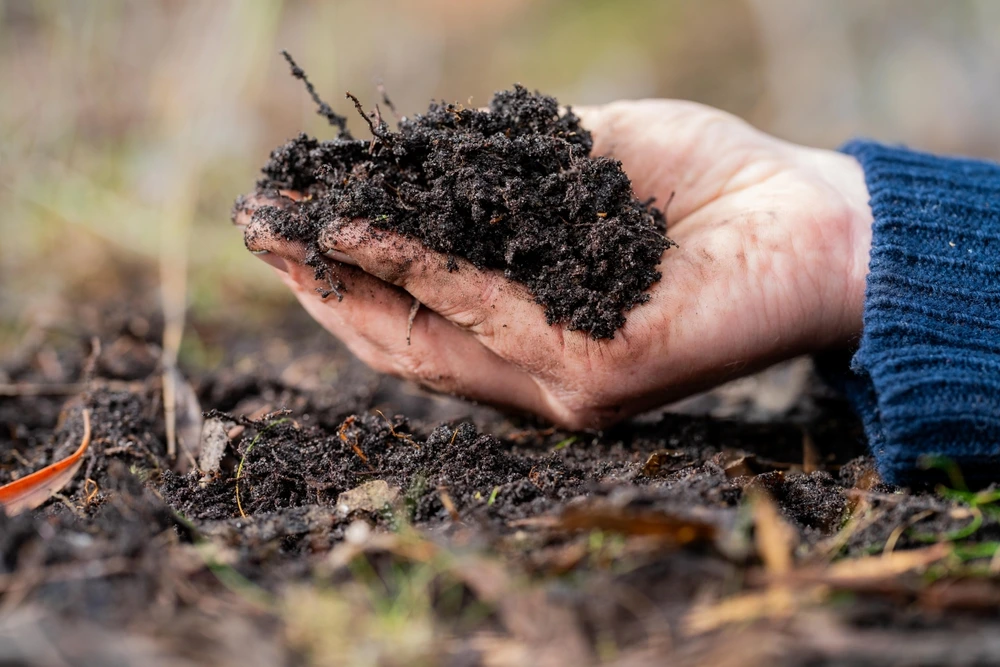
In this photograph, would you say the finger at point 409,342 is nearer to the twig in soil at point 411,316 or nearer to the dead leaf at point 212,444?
the twig in soil at point 411,316

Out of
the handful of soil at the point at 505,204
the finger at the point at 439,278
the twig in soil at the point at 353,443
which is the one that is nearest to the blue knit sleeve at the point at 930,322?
the handful of soil at the point at 505,204

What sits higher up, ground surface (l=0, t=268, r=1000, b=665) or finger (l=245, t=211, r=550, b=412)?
finger (l=245, t=211, r=550, b=412)

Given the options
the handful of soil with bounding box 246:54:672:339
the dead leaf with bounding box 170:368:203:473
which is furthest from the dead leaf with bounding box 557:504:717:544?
the dead leaf with bounding box 170:368:203:473

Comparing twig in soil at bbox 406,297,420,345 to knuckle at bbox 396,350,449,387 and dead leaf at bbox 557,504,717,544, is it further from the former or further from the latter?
dead leaf at bbox 557,504,717,544

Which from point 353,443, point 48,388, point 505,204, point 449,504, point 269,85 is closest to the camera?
point 449,504

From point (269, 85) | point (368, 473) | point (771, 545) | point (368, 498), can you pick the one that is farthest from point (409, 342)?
point (269, 85)

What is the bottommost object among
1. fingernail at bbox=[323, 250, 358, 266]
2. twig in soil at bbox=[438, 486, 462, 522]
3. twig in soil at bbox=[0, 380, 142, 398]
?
twig in soil at bbox=[438, 486, 462, 522]

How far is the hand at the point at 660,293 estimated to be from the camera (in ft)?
5.59

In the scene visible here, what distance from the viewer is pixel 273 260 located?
179cm

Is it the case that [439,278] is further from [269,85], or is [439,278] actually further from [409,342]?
[269,85]

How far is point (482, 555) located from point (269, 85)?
605 centimetres

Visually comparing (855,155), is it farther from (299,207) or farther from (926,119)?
(926,119)

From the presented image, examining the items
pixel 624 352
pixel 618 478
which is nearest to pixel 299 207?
pixel 624 352

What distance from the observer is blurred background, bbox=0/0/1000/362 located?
12.7 feet
